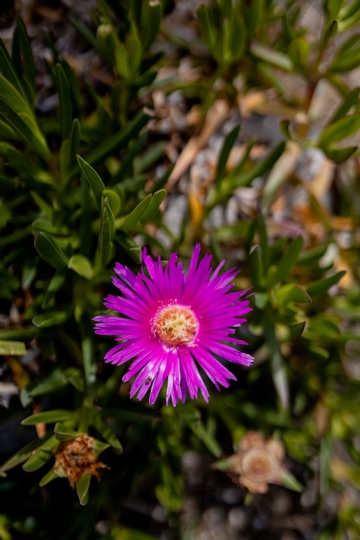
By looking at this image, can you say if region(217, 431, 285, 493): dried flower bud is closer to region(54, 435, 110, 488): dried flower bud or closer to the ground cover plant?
the ground cover plant

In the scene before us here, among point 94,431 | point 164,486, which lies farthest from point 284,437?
point 94,431

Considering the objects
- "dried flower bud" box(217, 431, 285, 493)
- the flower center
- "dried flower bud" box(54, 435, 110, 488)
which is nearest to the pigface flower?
the flower center

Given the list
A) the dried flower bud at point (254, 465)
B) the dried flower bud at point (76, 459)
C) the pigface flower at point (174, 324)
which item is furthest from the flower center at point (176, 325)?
the dried flower bud at point (254, 465)

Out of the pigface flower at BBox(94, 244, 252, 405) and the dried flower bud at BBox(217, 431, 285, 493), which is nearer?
the pigface flower at BBox(94, 244, 252, 405)

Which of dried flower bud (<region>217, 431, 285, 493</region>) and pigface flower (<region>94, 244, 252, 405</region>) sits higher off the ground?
pigface flower (<region>94, 244, 252, 405</region>)

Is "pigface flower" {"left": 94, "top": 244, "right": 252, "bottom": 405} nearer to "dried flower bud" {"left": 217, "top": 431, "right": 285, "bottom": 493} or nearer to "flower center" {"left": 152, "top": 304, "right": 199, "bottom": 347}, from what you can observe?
"flower center" {"left": 152, "top": 304, "right": 199, "bottom": 347}

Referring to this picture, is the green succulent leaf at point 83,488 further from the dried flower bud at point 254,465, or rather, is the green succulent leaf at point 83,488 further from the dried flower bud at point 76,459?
the dried flower bud at point 254,465

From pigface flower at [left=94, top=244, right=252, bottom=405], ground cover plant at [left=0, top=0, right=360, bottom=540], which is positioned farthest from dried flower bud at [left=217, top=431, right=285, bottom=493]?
pigface flower at [left=94, top=244, right=252, bottom=405]

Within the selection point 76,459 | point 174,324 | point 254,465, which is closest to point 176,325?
point 174,324
